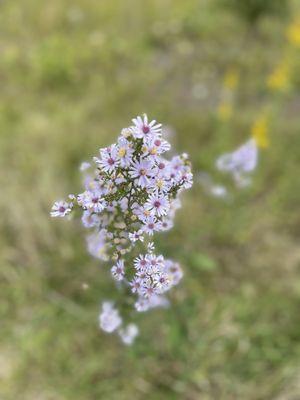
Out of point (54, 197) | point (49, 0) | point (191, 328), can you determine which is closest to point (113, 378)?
point (191, 328)

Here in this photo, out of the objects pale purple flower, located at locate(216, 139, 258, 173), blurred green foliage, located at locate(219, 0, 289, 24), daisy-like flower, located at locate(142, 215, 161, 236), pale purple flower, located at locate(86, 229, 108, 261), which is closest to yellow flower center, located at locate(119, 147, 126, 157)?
daisy-like flower, located at locate(142, 215, 161, 236)

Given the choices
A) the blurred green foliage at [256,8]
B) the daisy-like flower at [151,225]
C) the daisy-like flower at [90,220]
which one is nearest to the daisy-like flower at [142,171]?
the daisy-like flower at [151,225]

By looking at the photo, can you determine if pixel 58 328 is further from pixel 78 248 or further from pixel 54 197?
pixel 54 197

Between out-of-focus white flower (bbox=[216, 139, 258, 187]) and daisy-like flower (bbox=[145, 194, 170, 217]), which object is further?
out-of-focus white flower (bbox=[216, 139, 258, 187])

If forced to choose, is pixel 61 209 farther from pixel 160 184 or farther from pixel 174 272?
pixel 174 272

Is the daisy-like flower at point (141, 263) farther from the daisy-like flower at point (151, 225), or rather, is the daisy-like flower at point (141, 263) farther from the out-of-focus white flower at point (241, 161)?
the out-of-focus white flower at point (241, 161)

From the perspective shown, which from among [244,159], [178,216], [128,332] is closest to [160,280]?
[128,332]

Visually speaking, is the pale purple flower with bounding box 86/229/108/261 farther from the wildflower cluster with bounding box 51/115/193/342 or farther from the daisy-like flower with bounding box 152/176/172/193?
the daisy-like flower with bounding box 152/176/172/193
